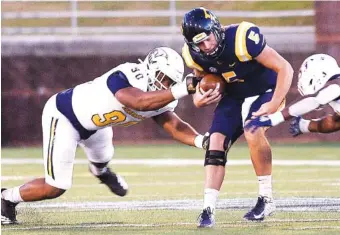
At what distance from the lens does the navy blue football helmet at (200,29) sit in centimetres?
723

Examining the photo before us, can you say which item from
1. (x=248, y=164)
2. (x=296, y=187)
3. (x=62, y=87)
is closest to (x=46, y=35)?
(x=62, y=87)

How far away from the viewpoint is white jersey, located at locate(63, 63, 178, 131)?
7562 mm

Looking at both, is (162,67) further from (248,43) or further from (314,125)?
(314,125)

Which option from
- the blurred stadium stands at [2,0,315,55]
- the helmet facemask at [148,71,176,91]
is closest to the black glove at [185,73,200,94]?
the helmet facemask at [148,71,176,91]

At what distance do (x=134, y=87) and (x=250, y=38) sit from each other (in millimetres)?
807

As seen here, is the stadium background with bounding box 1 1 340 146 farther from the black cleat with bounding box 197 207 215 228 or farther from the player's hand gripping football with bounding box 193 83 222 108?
the player's hand gripping football with bounding box 193 83 222 108

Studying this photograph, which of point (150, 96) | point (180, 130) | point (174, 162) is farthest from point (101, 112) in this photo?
point (174, 162)

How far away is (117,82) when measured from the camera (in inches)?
297

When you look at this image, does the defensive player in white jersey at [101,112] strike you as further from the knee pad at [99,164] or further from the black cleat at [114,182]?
the black cleat at [114,182]

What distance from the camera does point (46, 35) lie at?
60.3ft

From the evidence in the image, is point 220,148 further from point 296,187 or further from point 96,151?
point 296,187

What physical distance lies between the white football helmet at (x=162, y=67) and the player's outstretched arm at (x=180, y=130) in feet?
1.38

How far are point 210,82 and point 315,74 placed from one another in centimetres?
85

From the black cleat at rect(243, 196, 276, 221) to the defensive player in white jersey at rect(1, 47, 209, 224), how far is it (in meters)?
0.56
